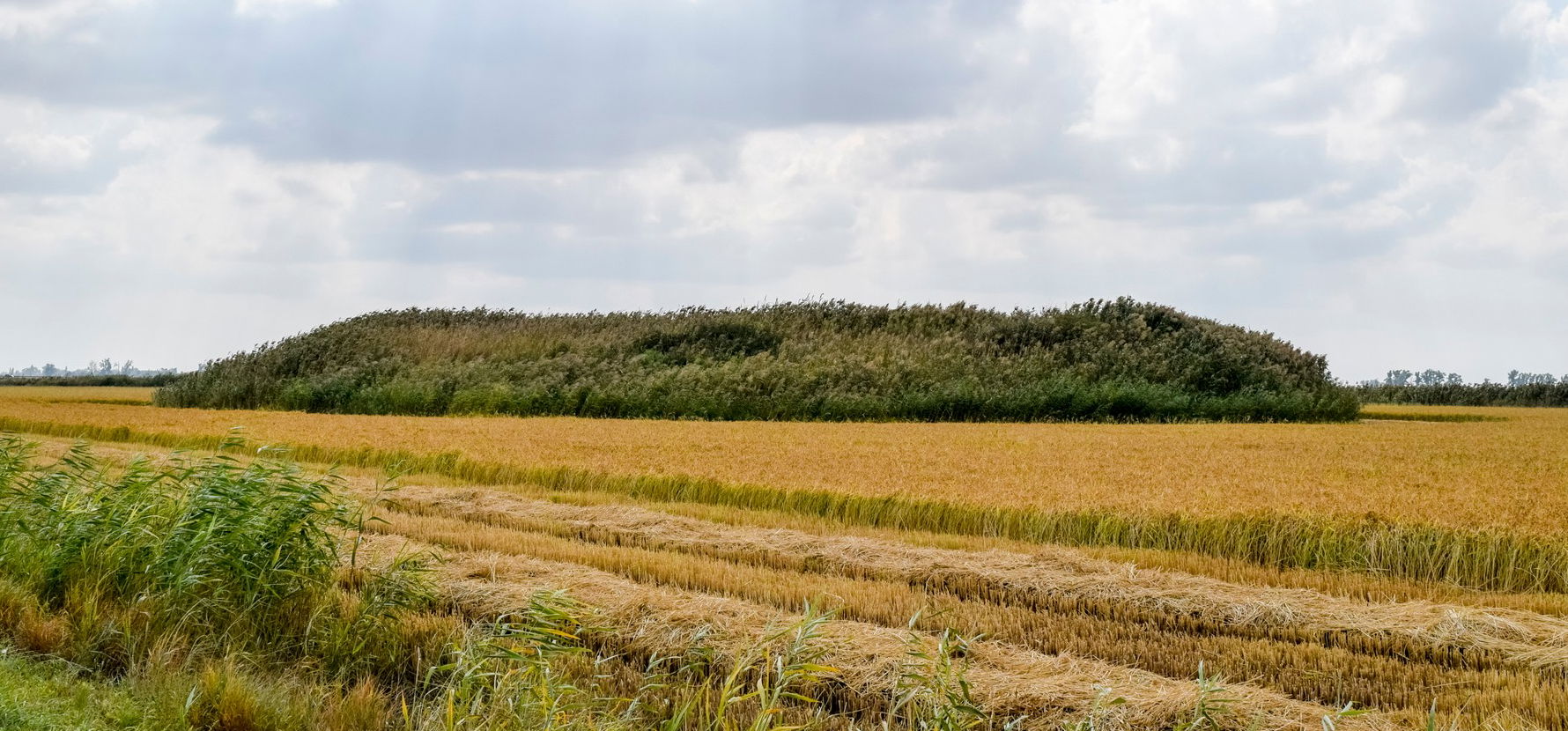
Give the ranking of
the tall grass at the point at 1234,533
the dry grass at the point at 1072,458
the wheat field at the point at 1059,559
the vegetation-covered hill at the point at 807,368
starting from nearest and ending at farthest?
1. the wheat field at the point at 1059,559
2. the tall grass at the point at 1234,533
3. the dry grass at the point at 1072,458
4. the vegetation-covered hill at the point at 807,368

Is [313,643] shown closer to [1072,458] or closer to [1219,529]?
[1219,529]

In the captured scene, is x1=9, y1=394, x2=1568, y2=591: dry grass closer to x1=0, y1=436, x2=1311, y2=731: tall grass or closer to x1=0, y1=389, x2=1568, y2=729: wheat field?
x1=0, y1=389, x2=1568, y2=729: wheat field

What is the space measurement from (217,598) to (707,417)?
20.6 m

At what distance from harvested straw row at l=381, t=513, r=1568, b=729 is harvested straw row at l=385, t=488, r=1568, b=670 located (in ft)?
0.91

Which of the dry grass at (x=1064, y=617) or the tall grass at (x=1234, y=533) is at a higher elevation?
the tall grass at (x=1234, y=533)

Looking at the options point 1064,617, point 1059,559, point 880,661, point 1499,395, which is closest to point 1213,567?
point 1059,559

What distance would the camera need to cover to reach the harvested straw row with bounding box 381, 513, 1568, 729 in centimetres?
571

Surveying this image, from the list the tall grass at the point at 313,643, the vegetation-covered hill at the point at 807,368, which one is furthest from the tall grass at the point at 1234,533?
the vegetation-covered hill at the point at 807,368

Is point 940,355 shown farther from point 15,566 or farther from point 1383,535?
point 15,566

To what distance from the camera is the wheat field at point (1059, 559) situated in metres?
5.85

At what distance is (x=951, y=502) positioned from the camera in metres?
10.9

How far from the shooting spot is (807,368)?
1169 inches

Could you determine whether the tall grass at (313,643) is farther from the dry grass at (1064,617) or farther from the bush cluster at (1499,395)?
the bush cluster at (1499,395)

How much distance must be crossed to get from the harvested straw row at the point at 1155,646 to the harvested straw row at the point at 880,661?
0.34 meters
